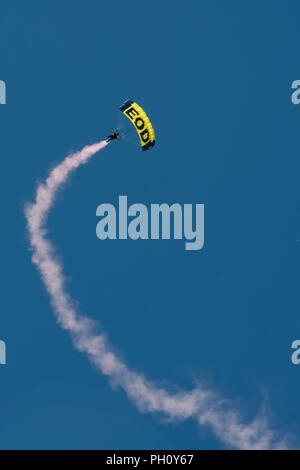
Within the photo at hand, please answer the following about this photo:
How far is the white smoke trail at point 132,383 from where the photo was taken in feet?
232

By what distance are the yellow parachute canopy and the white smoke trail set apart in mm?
9458

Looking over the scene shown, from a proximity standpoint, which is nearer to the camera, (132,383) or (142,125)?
(142,125)

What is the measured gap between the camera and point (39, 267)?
71562mm

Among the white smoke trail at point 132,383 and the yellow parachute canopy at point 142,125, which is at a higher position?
the yellow parachute canopy at point 142,125

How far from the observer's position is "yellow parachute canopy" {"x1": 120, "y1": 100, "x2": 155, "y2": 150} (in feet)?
216

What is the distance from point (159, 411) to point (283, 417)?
7.78 metres

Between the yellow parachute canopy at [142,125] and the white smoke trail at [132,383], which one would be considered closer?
the yellow parachute canopy at [142,125]

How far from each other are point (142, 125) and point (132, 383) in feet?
54.4

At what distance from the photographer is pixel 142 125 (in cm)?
6581

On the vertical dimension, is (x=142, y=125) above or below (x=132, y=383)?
above

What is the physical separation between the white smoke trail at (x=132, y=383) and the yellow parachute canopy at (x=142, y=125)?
31.0 ft
